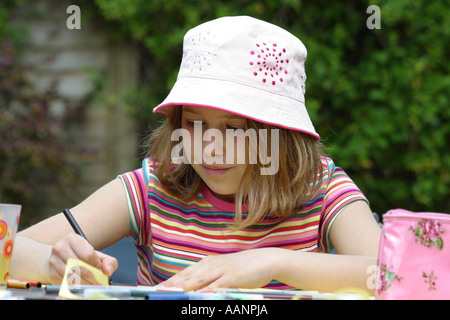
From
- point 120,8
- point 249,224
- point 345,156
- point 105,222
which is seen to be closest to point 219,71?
point 249,224

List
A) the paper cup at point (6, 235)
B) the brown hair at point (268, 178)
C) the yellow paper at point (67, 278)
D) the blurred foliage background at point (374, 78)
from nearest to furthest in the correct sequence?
the yellow paper at point (67, 278) → the paper cup at point (6, 235) → the brown hair at point (268, 178) → the blurred foliage background at point (374, 78)

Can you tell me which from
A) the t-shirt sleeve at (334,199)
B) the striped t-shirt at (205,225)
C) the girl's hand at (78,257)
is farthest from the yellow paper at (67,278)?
the t-shirt sleeve at (334,199)

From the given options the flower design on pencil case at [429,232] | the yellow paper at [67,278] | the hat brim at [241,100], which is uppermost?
the hat brim at [241,100]

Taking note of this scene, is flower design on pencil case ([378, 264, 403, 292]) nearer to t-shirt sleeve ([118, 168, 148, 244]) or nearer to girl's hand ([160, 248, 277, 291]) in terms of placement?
girl's hand ([160, 248, 277, 291])

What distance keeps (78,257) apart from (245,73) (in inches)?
19.5

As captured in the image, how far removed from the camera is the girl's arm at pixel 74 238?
958 millimetres

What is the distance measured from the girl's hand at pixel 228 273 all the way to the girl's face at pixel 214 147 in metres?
0.27

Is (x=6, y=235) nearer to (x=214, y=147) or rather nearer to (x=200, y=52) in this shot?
(x=214, y=147)

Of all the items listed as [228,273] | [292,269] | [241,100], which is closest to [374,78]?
[241,100]

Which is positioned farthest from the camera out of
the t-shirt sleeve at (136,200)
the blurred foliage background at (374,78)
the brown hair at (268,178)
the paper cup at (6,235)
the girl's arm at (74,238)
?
the blurred foliage background at (374,78)

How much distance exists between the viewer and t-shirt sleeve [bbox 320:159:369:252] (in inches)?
52.2

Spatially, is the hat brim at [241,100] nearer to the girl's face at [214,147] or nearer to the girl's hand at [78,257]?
the girl's face at [214,147]

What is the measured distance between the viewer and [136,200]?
4.52 feet

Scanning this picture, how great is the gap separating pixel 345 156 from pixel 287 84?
1.83 m
